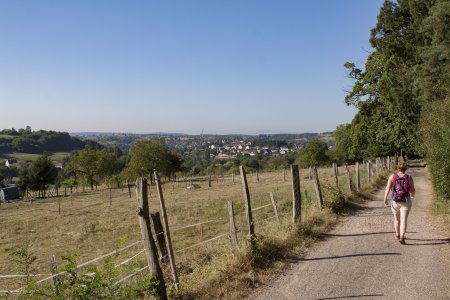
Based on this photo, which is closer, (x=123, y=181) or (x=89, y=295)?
(x=89, y=295)

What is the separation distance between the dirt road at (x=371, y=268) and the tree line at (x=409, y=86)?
5737 mm

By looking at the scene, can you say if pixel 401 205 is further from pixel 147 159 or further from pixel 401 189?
pixel 147 159

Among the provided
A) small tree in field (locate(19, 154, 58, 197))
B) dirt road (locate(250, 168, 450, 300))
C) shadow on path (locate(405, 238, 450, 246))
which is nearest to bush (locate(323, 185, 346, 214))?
dirt road (locate(250, 168, 450, 300))

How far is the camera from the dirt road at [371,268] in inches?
264

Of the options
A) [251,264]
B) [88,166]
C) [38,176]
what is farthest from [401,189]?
[88,166]

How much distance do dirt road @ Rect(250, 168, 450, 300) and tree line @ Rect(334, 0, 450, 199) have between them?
5.74 metres

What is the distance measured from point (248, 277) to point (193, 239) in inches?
424

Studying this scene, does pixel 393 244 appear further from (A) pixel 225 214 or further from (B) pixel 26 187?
(B) pixel 26 187

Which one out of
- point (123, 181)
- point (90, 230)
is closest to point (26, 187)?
point (123, 181)

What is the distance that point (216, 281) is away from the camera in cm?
723

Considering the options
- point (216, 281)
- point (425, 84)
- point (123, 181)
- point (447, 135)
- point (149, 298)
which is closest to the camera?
point (149, 298)

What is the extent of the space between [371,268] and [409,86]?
29.2 m

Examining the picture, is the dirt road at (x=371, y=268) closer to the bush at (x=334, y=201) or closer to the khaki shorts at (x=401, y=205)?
the khaki shorts at (x=401, y=205)

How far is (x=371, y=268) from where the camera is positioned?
25.7 feet
